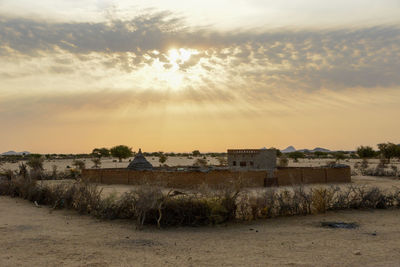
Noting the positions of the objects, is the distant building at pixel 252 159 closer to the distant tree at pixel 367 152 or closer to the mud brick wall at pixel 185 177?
the mud brick wall at pixel 185 177

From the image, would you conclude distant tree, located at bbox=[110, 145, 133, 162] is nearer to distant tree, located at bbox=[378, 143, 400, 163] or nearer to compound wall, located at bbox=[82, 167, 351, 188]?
compound wall, located at bbox=[82, 167, 351, 188]

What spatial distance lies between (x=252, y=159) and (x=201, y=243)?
17.5m

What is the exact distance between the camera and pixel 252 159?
25.7 metres

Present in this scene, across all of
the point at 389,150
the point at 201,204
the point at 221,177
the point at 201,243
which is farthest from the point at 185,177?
the point at 389,150

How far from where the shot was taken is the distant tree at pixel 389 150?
49.5 meters

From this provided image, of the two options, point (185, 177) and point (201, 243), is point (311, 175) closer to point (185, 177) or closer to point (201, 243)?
point (185, 177)

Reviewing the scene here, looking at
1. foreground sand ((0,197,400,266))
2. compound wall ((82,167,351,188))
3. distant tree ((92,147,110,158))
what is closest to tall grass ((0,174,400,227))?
foreground sand ((0,197,400,266))

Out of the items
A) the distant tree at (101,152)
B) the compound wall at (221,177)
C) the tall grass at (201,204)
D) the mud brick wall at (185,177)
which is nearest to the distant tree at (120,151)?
the distant tree at (101,152)

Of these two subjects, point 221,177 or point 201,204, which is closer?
point 201,204

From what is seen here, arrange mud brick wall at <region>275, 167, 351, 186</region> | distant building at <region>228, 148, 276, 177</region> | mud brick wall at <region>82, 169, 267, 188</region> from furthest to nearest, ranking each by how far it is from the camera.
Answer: distant building at <region>228, 148, 276, 177</region>, mud brick wall at <region>275, 167, 351, 186</region>, mud brick wall at <region>82, 169, 267, 188</region>

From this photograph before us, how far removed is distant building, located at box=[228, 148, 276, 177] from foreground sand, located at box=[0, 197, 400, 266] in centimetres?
1391

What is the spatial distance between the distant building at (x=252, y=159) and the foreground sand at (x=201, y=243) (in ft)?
45.6

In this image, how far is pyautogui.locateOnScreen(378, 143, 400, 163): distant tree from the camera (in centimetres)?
4955

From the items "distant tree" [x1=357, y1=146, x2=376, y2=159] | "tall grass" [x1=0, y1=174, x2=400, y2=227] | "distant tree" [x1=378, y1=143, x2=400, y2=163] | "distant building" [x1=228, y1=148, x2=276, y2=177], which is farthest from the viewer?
"distant tree" [x1=357, y1=146, x2=376, y2=159]
